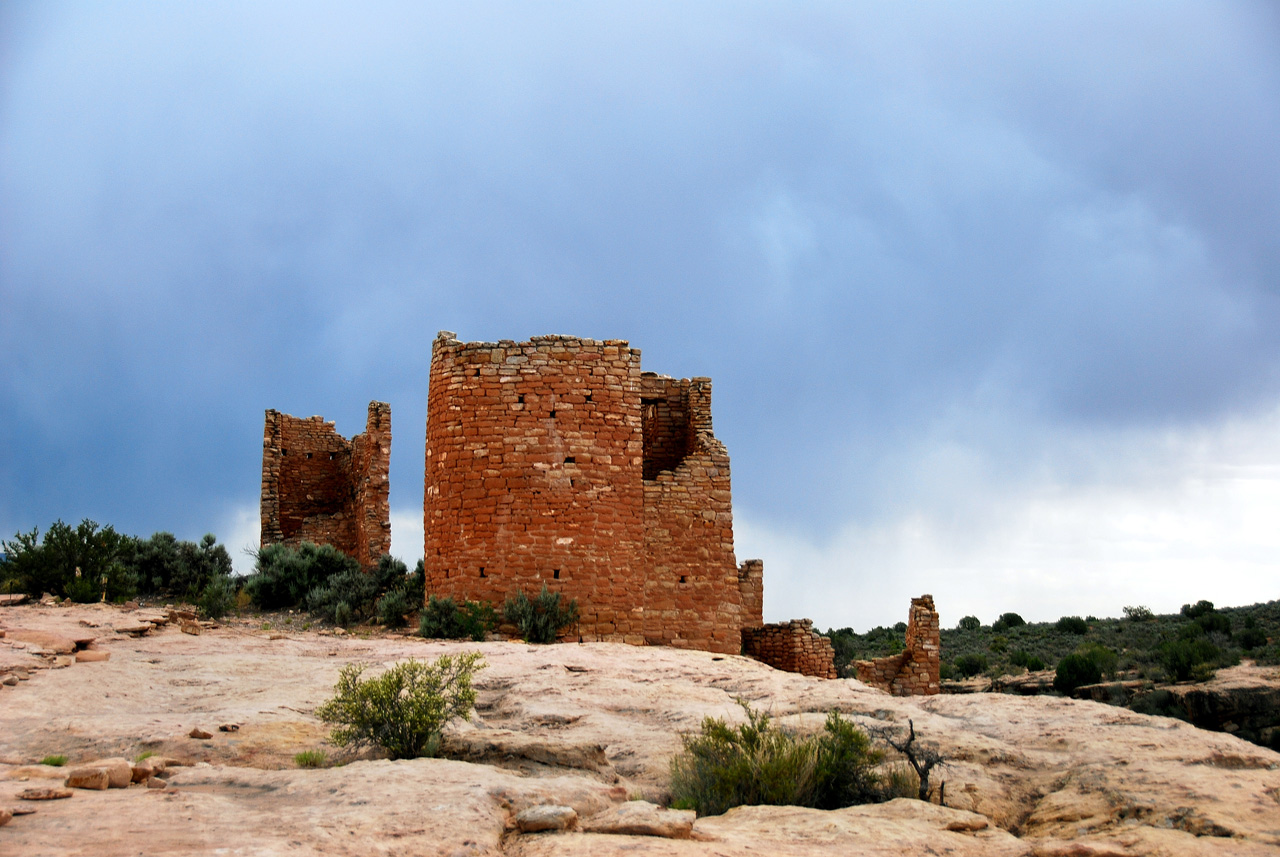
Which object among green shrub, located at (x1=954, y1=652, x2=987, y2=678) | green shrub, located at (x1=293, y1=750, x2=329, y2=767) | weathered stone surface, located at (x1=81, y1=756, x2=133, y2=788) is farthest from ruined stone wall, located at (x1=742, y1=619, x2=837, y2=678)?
green shrub, located at (x1=954, y1=652, x2=987, y2=678)

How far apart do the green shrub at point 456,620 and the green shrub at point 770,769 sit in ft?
21.1

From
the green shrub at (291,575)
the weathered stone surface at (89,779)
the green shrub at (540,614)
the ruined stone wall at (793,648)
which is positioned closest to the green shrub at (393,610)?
the green shrub at (291,575)

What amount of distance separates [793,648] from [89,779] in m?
12.0

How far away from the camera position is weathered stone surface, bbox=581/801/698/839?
15.5 ft

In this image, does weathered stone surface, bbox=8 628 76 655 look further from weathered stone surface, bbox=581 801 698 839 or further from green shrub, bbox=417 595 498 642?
weathered stone surface, bbox=581 801 698 839

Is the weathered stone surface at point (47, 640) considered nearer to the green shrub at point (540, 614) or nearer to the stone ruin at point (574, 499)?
the stone ruin at point (574, 499)

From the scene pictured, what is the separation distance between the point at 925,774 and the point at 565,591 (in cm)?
740

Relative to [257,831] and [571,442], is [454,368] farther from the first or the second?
[257,831]

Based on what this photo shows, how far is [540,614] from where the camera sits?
492 inches

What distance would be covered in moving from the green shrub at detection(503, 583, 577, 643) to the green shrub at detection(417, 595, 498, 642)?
0.91 ft

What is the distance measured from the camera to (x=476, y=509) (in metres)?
13.1

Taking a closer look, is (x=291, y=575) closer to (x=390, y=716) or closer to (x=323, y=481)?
(x=323, y=481)

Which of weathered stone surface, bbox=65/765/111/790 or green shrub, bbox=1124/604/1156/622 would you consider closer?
weathered stone surface, bbox=65/765/111/790

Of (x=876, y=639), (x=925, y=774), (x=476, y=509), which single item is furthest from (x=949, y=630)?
(x=925, y=774)
